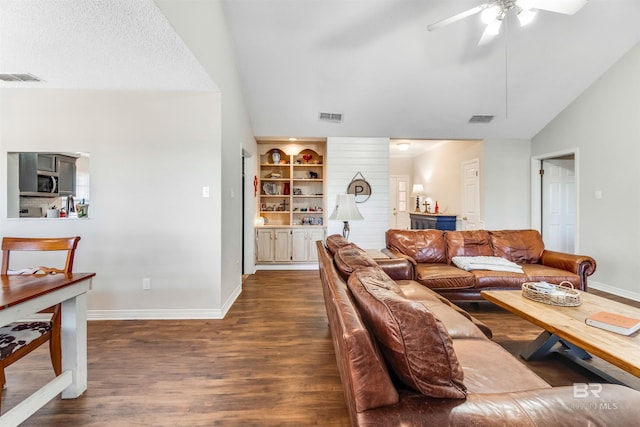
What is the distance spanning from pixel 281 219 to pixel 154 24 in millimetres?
4313

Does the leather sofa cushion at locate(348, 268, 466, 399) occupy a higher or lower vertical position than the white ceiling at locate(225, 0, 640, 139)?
lower

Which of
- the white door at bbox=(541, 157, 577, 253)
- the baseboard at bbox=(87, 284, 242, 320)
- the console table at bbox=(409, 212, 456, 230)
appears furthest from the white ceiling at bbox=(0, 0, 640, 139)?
the baseboard at bbox=(87, 284, 242, 320)

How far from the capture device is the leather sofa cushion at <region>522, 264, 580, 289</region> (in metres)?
3.09

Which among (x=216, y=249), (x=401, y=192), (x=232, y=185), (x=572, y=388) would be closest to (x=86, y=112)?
(x=232, y=185)

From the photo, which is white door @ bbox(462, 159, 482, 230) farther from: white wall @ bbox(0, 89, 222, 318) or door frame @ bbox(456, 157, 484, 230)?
white wall @ bbox(0, 89, 222, 318)

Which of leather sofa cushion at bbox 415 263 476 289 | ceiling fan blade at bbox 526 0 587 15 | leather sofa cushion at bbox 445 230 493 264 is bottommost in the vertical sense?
leather sofa cushion at bbox 415 263 476 289

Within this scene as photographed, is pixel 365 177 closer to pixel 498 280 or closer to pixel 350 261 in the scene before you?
pixel 498 280

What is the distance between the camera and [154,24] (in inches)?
77.3

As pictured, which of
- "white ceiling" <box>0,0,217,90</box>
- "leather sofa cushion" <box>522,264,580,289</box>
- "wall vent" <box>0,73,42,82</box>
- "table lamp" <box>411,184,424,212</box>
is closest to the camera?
"white ceiling" <box>0,0,217,90</box>

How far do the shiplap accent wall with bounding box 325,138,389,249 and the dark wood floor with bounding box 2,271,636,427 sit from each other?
2.31 meters

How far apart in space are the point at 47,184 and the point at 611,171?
693 centimetres

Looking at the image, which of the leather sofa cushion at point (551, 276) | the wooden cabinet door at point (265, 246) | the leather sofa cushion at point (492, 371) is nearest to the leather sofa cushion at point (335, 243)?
the leather sofa cushion at point (492, 371)

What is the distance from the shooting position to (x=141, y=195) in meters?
3.18

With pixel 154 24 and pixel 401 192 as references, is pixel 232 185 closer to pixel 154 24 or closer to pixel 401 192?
pixel 154 24
